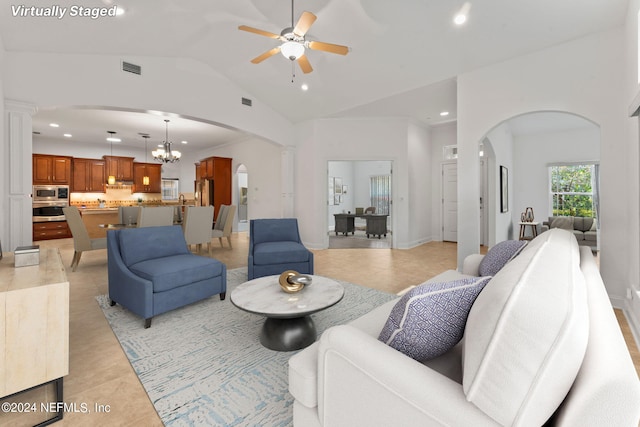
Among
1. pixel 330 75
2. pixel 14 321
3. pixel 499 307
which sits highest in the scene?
pixel 330 75

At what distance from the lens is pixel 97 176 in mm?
9312

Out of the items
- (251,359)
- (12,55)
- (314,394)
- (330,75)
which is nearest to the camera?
(314,394)

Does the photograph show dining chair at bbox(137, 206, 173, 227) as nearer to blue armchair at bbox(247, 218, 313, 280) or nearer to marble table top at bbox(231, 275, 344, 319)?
blue armchair at bbox(247, 218, 313, 280)

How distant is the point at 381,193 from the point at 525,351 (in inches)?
433

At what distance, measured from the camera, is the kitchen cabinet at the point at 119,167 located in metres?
9.44

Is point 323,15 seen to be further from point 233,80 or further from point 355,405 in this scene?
point 355,405

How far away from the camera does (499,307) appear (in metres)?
0.78

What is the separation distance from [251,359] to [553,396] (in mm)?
1900

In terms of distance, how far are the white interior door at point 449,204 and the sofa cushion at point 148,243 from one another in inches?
250

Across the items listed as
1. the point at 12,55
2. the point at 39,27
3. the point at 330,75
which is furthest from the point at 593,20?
the point at 12,55

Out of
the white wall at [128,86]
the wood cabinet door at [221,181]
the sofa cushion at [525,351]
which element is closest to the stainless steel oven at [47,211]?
the wood cabinet door at [221,181]

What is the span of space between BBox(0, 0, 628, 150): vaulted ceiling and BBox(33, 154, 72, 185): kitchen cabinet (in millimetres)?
5959

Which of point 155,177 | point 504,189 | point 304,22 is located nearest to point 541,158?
point 504,189

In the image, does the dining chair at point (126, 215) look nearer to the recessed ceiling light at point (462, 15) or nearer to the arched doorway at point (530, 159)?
the recessed ceiling light at point (462, 15)
